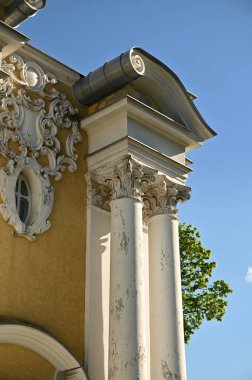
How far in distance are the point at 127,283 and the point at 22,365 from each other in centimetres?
229

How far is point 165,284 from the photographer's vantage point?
13719mm

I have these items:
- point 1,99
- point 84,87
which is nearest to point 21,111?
point 1,99

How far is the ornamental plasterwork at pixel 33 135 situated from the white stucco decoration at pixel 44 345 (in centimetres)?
169

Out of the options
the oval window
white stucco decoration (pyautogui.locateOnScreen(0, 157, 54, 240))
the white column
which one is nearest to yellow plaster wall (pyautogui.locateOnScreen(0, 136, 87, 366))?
white stucco decoration (pyautogui.locateOnScreen(0, 157, 54, 240))

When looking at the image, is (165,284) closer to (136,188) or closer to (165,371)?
(165,371)

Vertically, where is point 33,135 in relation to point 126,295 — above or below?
above

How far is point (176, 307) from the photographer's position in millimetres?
13570

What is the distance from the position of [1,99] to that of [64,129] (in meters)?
2.07

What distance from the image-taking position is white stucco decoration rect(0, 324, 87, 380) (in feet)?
37.9

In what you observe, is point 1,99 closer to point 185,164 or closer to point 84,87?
point 84,87

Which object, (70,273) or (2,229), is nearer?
(2,229)

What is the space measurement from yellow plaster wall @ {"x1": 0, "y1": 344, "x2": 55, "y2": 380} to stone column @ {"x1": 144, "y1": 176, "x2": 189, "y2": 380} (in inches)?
81.2

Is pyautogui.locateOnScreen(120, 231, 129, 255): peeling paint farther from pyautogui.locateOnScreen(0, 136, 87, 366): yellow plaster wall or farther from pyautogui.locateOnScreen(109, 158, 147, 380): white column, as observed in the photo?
pyautogui.locateOnScreen(0, 136, 87, 366): yellow plaster wall

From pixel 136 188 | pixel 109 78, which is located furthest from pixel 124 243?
pixel 109 78
